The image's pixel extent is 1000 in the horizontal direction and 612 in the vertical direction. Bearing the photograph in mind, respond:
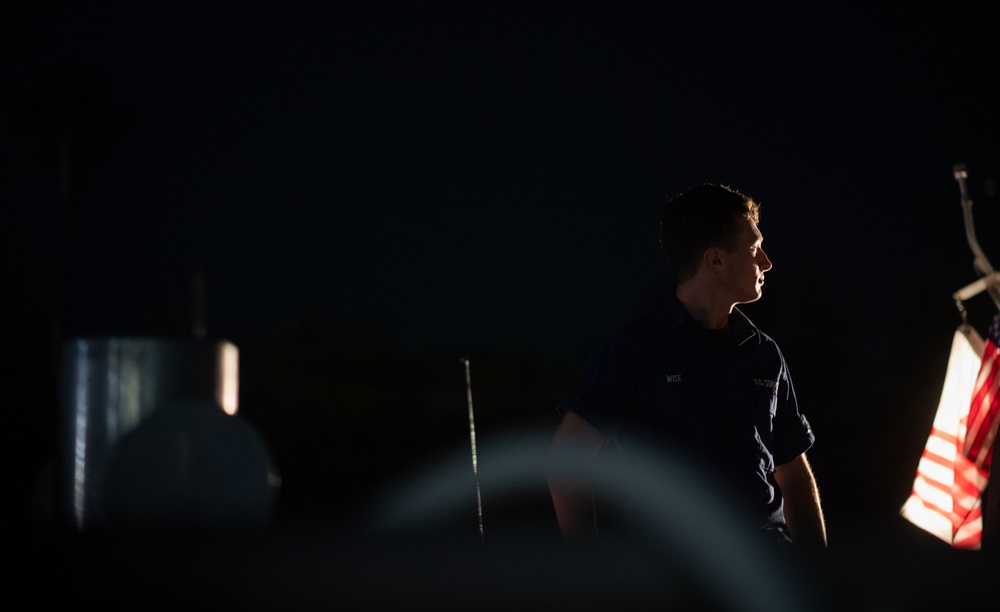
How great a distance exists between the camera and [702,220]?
3.54 meters

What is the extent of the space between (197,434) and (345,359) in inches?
2024

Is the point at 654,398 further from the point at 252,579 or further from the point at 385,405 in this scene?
the point at 385,405

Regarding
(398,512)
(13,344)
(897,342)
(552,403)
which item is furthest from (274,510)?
(897,342)

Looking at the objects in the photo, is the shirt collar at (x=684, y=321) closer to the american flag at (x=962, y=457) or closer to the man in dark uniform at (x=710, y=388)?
the man in dark uniform at (x=710, y=388)

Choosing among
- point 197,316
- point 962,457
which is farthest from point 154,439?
point 962,457

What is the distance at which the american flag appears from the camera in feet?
→ 23.6

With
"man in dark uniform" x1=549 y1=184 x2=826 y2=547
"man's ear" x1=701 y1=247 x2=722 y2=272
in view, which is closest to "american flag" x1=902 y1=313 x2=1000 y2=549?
"man in dark uniform" x1=549 y1=184 x2=826 y2=547

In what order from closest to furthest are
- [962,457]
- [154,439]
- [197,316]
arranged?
[154,439] → [197,316] → [962,457]

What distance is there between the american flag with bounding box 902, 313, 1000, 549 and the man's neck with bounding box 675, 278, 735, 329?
13.1ft

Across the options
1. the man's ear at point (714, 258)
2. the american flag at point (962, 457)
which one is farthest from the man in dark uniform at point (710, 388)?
the american flag at point (962, 457)

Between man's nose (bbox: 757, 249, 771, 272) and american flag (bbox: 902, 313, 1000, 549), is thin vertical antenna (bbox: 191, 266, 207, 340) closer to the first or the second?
man's nose (bbox: 757, 249, 771, 272)

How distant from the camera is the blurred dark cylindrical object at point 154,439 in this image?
1.18 m

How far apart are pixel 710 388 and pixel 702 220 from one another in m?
0.52

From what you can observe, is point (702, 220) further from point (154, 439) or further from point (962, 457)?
point (962, 457)
